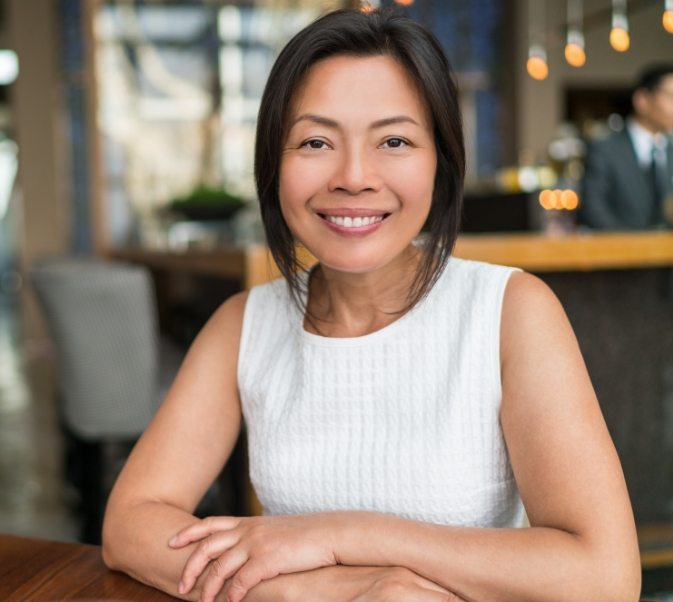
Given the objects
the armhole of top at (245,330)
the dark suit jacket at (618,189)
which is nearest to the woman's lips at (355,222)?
the armhole of top at (245,330)

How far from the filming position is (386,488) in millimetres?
1034

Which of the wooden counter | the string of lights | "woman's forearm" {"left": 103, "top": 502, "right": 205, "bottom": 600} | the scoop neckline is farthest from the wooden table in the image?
the string of lights

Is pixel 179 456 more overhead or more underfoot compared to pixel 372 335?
more underfoot

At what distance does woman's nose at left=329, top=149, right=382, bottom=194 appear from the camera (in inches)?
38.7

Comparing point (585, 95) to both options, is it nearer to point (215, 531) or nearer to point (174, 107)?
point (174, 107)

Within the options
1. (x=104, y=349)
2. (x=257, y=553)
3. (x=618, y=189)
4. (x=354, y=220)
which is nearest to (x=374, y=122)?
(x=354, y=220)

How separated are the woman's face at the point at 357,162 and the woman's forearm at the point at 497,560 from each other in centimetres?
33

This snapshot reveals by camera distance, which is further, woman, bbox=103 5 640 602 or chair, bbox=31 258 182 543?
chair, bbox=31 258 182 543

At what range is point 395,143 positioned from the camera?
1002 millimetres

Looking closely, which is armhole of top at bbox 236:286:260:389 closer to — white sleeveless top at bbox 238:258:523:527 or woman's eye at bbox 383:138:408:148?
white sleeveless top at bbox 238:258:523:527

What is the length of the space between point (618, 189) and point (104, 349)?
272 cm

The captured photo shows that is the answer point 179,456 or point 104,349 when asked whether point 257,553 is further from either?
point 104,349

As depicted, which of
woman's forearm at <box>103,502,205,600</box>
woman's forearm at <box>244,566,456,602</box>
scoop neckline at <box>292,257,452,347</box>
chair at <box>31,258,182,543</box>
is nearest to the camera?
woman's forearm at <box>244,566,456,602</box>

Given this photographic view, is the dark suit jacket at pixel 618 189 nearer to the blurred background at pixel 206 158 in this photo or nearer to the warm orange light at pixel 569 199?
the blurred background at pixel 206 158
